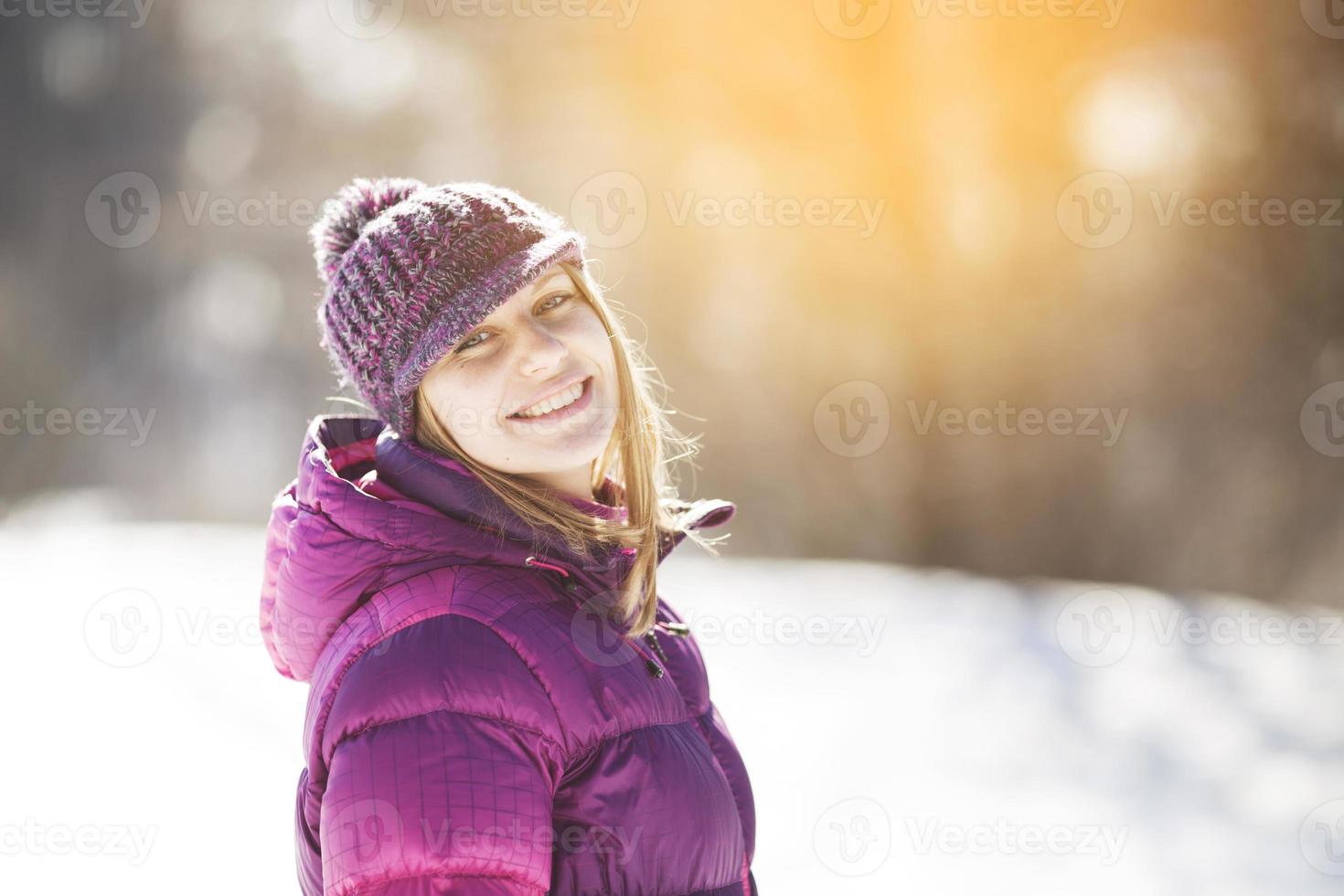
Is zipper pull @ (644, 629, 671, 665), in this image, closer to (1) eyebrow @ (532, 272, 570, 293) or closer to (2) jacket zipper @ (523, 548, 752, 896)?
(2) jacket zipper @ (523, 548, 752, 896)

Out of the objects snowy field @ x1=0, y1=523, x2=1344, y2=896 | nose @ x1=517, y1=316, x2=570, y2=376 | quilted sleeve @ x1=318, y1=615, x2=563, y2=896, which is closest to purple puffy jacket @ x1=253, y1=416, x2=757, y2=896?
quilted sleeve @ x1=318, y1=615, x2=563, y2=896

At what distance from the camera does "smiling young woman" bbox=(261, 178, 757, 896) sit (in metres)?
0.75

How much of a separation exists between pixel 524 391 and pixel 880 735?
1.92m

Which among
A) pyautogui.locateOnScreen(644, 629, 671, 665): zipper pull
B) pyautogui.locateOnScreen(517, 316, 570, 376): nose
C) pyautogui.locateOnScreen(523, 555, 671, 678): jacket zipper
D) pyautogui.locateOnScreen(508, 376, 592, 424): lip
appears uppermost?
pyautogui.locateOnScreen(517, 316, 570, 376): nose

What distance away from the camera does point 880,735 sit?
263 centimetres

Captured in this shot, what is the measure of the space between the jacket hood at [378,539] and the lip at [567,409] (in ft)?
0.24

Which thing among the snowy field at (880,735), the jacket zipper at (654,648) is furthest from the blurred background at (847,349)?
the jacket zipper at (654,648)

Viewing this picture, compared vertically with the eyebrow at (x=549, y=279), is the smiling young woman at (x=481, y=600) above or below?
below

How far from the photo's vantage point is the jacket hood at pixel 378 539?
879mm

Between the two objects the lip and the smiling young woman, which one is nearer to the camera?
the smiling young woman

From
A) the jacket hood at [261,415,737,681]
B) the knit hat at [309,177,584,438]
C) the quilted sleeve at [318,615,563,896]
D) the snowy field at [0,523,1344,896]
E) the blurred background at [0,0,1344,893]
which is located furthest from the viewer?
the blurred background at [0,0,1344,893]

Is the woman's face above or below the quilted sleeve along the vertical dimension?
above

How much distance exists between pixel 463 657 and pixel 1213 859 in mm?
1898

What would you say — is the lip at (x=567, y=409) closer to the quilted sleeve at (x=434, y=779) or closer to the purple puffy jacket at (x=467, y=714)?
the purple puffy jacket at (x=467, y=714)
